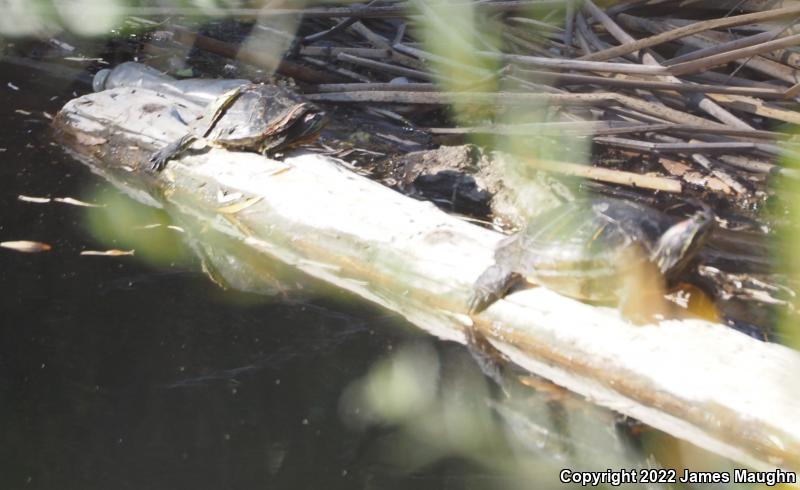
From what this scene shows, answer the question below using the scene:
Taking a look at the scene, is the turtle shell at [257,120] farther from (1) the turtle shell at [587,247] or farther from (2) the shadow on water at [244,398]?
(1) the turtle shell at [587,247]

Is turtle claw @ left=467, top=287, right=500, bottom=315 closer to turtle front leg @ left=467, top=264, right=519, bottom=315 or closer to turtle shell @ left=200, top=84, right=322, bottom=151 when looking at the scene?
turtle front leg @ left=467, top=264, right=519, bottom=315

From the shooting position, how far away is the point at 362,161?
716 cm

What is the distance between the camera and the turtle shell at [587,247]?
14.3 feet

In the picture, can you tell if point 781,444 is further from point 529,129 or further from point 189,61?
point 189,61

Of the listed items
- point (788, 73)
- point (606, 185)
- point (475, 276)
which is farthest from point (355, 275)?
point (788, 73)

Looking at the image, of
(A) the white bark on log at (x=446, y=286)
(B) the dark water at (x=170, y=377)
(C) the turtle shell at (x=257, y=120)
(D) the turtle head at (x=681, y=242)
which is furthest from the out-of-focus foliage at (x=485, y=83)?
(B) the dark water at (x=170, y=377)

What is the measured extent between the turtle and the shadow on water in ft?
4.13

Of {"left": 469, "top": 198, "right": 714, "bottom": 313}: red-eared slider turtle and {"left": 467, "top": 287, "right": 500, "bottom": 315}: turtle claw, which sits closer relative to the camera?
{"left": 469, "top": 198, "right": 714, "bottom": 313}: red-eared slider turtle

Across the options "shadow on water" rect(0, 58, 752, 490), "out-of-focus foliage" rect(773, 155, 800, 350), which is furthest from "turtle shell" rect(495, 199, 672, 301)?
"out-of-focus foliage" rect(773, 155, 800, 350)

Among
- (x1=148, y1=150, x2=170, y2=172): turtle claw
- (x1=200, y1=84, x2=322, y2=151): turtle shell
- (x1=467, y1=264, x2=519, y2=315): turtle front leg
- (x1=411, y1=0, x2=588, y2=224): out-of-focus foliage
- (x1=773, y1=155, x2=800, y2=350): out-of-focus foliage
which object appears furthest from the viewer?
(x1=411, y1=0, x2=588, y2=224): out-of-focus foliage

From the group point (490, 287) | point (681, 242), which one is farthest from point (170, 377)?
point (681, 242)

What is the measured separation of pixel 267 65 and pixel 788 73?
4726mm

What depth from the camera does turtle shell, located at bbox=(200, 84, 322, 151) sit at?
635 cm

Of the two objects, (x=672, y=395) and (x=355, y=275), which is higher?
(x=672, y=395)
